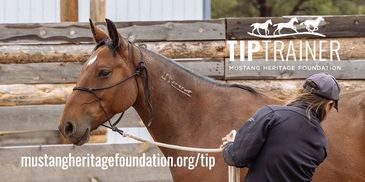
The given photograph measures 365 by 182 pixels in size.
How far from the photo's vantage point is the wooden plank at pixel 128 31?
7.75 metres

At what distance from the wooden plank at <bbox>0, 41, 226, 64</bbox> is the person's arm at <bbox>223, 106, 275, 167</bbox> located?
12.7 ft

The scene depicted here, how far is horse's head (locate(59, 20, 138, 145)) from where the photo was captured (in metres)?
5.33

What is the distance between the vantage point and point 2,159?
7879 millimetres

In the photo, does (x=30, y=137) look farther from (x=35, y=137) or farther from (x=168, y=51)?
(x=168, y=51)

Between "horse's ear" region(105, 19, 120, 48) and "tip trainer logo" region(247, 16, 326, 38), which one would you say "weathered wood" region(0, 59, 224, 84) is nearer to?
"tip trainer logo" region(247, 16, 326, 38)

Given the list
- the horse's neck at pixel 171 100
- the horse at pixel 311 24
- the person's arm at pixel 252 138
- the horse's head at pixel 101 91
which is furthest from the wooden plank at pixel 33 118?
the person's arm at pixel 252 138

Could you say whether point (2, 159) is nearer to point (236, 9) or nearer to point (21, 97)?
point (21, 97)

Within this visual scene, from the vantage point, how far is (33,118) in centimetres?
782

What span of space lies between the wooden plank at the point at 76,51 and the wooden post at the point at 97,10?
0.47m

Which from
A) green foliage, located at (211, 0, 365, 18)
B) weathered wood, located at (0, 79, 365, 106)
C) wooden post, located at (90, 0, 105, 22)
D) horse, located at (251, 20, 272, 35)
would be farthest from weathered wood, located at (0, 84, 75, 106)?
green foliage, located at (211, 0, 365, 18)

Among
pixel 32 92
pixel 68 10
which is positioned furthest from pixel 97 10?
pixel 32 92

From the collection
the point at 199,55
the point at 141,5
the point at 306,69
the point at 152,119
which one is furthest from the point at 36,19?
the point at 152,119

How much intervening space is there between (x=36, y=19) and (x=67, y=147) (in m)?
2.66

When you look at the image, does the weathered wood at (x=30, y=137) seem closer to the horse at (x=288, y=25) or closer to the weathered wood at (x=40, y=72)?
the weathered wood at (x=40, y=72)
